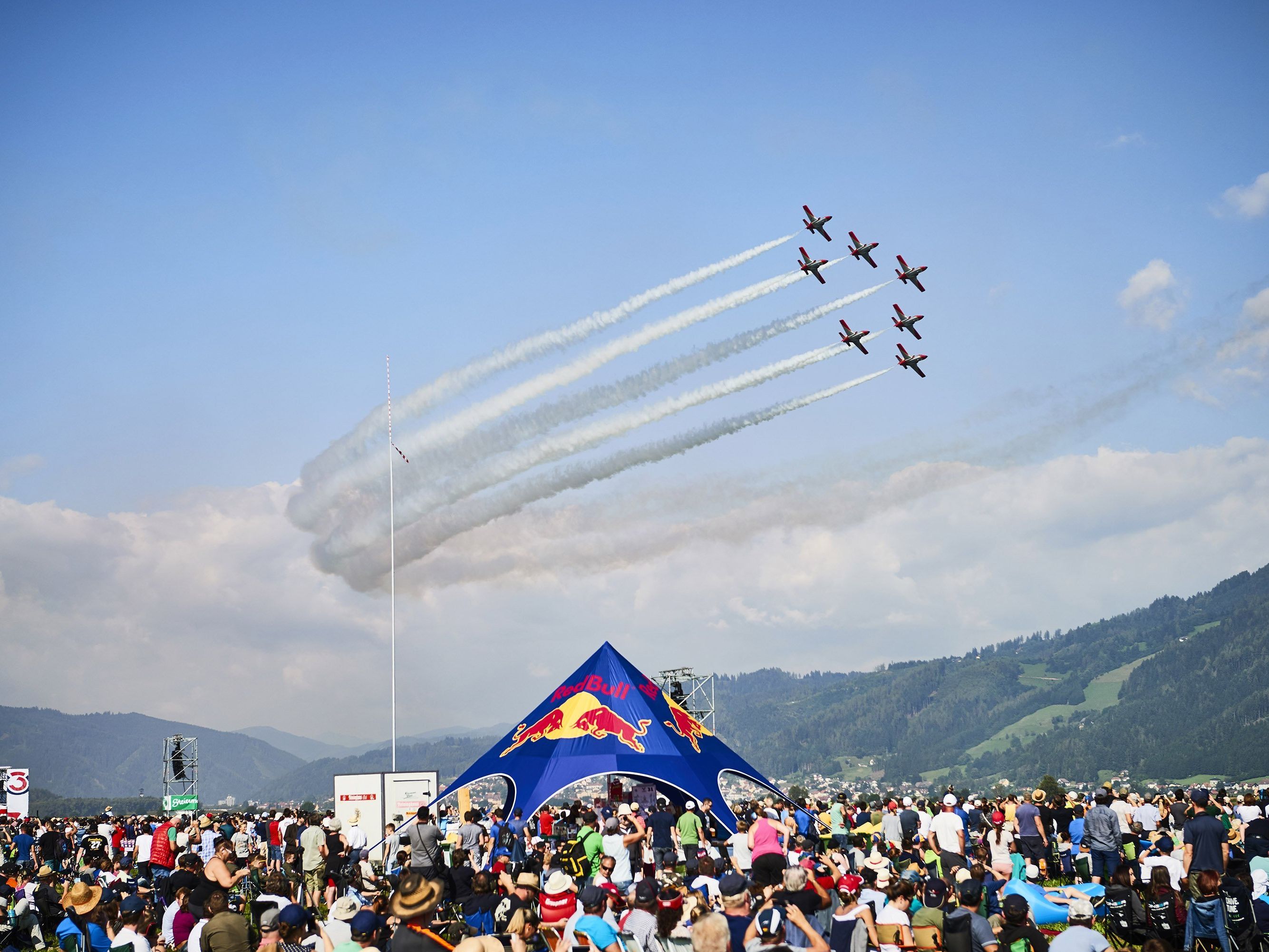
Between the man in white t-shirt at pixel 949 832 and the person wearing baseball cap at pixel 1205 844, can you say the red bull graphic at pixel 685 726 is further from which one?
the person wearing baseball cap at pixel 1205 844

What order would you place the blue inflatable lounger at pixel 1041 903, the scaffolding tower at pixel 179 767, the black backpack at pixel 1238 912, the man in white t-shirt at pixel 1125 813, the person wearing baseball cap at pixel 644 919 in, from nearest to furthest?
the person wearing baseball cap at pixel 644 919
the black backpack at pixel 1238 912
the blue inflatable lounger at pixel 1041 903
the man in white t-shirt at pixel 1125 813
the scaffolding tower at pixel 179 767

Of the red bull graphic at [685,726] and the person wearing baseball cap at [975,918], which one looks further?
the red bull graphic at [685,726]

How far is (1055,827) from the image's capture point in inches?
996

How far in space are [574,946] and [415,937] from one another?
6.33 ft

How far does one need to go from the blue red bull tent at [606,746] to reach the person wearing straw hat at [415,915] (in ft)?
53.3

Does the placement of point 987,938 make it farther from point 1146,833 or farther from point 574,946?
point 1146,833

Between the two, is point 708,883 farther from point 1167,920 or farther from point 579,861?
point 1167,920

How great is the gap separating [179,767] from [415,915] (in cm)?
4869

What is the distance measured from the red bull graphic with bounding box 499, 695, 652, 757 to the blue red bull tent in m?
0.02

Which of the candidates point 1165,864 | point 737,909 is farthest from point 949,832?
point 737,909

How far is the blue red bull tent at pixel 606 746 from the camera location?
2592 centimetres

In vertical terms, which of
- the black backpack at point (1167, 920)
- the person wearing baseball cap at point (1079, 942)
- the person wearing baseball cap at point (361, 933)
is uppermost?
the person wearing baseball cap at point (361, 933)

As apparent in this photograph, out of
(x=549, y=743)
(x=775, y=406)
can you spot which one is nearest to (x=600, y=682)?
(x=549, y=743)

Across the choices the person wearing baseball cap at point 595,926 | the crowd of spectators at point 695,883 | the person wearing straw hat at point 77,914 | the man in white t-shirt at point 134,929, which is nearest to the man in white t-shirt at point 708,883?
the crowd of spectators at point 695,883
